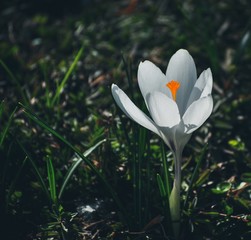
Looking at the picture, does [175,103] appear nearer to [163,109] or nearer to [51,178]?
[163,109]

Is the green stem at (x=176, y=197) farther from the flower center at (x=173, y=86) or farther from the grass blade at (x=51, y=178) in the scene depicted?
the grass blade at (x=51, y=178)

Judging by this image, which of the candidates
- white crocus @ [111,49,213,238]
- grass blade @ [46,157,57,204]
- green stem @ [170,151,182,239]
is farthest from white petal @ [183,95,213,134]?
grass blade @ [46,157,57,204]

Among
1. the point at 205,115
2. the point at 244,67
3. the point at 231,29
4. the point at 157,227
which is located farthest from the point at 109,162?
the point at 231,29

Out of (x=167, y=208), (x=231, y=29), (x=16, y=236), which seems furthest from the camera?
(x=231, y=29)

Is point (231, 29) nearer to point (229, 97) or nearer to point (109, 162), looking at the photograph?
point (229, 97)

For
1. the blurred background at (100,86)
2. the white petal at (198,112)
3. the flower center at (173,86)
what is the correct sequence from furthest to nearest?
the blurred background at (100,86)
the flower center at (173,86)
the white petal at (198,112)

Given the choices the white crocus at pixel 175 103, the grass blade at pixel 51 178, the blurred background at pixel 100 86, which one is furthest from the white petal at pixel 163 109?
the grass blade at pixel 51 178

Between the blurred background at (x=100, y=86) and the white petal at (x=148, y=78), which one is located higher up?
the white petal at (x=148, y=78)

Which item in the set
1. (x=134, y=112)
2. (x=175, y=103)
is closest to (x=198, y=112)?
(x=175, y=103)
